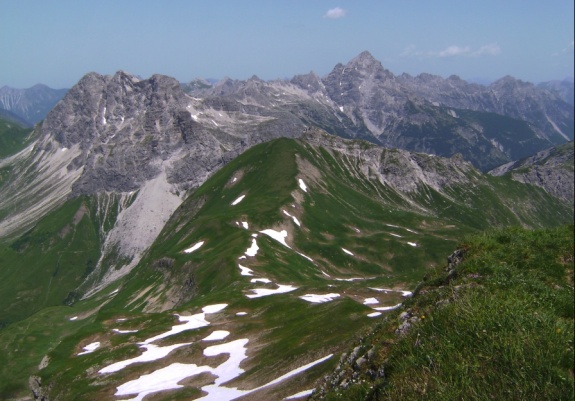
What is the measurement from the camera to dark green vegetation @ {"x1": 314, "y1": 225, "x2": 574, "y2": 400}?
34.3 feet

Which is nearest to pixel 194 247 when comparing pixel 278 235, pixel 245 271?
pixel 278 235

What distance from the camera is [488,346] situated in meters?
11.4

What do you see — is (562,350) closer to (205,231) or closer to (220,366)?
(220,366)

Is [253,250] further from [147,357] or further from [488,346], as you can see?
[488,346]

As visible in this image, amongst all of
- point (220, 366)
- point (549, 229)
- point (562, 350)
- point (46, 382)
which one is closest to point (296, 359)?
point (220, 366)

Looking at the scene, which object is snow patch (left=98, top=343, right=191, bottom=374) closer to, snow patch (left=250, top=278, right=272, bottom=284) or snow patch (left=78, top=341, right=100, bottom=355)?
snow patch (left=78, top=341, right=100, bottom=355)

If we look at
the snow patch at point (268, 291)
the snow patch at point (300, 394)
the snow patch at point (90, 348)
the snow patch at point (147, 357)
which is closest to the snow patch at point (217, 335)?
the snow patch at point (147, 357)

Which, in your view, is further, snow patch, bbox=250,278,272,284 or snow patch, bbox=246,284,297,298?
snow patch, bbox=250,278,272,284

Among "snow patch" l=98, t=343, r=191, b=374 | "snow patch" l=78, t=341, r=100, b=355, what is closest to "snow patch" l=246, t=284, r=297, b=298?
"snow patch" l=98, t=343, r=191, b=374

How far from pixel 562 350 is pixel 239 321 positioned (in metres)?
74.6

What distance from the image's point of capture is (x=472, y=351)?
11.5 metres

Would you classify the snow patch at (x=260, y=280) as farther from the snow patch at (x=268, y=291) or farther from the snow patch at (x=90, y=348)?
the snow patch at (x=90, y=348)

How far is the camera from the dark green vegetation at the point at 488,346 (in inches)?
411

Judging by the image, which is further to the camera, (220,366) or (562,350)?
(220,366)
